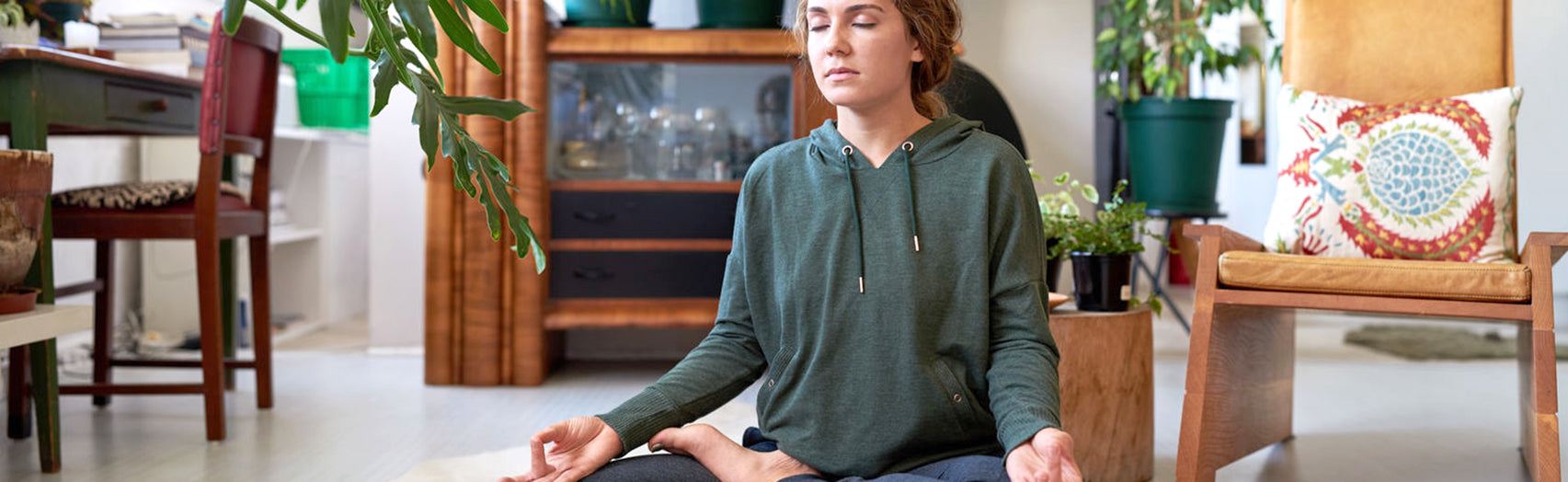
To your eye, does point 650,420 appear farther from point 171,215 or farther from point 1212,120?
point 1212,120

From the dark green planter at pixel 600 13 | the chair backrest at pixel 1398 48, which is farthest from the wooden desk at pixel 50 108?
the chair backrest at pixel 1398 48

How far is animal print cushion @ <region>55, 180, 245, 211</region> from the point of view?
2.47 meters

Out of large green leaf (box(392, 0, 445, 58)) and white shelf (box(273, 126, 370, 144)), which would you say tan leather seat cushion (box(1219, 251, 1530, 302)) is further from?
white shelf (box(273, 126, 370, 144))

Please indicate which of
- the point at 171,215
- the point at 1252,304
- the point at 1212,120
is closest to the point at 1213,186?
the point at 1212,120

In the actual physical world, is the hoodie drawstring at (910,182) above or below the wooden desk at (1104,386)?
above

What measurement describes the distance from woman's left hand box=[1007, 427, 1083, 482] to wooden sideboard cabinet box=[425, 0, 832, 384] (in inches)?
78.4

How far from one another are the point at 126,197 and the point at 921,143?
1872mm

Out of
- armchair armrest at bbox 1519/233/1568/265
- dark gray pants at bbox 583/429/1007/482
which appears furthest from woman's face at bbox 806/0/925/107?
armchair armrest at bbox 1519/233/1568/265

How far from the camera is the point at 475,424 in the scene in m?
2.61

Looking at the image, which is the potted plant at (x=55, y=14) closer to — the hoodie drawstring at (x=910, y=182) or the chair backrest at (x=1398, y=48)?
the hoodie drawstring at (x=910, y=182)

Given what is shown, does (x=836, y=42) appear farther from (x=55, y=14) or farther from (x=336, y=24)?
(x=55, y=14)

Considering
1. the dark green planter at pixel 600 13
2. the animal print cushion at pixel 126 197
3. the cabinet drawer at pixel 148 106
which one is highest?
the dark green planter at pixel 600 13

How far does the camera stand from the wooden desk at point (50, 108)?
2.19 meters

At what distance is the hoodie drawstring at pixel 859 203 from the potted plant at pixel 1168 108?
8.63 feet
